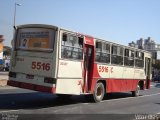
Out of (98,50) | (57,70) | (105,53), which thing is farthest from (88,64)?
(57,70)

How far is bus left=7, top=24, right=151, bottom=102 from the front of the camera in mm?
13555

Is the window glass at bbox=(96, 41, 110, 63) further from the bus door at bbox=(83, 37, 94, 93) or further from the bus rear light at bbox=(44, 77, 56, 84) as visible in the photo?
the bus rear light at bbox=(44, 77, 56, 84)

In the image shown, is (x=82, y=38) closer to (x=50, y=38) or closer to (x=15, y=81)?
(x=50, y=38)

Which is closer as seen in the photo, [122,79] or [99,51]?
Answer: [99,51]

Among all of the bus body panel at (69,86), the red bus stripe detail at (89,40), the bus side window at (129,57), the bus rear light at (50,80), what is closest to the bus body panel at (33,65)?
the bus rear light at (50,80)

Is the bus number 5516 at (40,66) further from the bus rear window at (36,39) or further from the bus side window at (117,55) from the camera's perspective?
the bus side window at (117,55)

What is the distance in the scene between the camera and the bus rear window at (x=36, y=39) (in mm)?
13820

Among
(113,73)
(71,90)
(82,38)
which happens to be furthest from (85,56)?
(113,73)

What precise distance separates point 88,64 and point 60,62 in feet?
8.65

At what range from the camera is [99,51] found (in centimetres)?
1672

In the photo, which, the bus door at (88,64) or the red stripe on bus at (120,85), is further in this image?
the red stripe on bus at (120,85)

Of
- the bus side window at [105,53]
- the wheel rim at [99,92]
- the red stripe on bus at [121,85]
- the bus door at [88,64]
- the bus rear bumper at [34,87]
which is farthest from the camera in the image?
the red stripe on bus at [121,85]

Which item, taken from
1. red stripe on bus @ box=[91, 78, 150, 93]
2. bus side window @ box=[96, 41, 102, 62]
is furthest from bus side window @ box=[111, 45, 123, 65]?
bus side window @ box=[96, 41, 102, 62]

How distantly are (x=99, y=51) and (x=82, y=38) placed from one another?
1.81 metres
